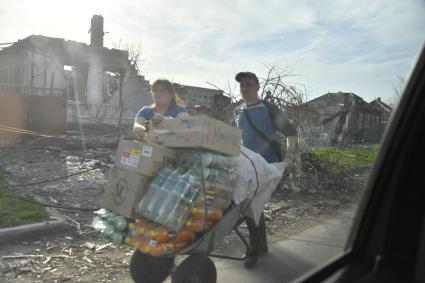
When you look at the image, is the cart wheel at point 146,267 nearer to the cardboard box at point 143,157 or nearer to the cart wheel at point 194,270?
the cart wheel at point 194,270

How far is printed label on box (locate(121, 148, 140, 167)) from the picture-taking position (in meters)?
3.15

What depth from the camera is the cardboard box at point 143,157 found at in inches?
121

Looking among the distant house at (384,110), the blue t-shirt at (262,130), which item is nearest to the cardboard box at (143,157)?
the distant house at (384,110)

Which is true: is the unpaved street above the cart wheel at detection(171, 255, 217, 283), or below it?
below

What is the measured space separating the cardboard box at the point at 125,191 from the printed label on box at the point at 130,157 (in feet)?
0.20

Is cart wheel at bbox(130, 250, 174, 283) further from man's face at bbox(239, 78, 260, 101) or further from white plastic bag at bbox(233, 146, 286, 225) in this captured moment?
man's face at bbox(239, 78, 260, 101)

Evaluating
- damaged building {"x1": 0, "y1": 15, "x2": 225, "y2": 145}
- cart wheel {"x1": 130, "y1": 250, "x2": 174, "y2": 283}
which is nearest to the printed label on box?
cart wheel {"x1": 130, "y1": 250, "x2": 174, "y2": 283}

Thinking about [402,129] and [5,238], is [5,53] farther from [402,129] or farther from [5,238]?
[402,129]

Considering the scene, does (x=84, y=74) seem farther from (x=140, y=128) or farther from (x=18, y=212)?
(x=140, y=128)

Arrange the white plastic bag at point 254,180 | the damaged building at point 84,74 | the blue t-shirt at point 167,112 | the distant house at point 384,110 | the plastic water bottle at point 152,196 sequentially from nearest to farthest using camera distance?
1. the distant house at point 384,110
2. the plastic water bottle at point 152,196
3. the white plastic bag at point 254,180
4. the blue t-shirt at point 167,112
5. the damaged building at point 84,74

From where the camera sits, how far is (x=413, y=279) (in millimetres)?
1849

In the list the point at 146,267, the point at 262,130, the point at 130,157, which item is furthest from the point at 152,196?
the point at 262,130

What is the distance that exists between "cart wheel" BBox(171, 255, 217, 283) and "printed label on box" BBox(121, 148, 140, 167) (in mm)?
840

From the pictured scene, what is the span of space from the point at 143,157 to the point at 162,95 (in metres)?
1.17
